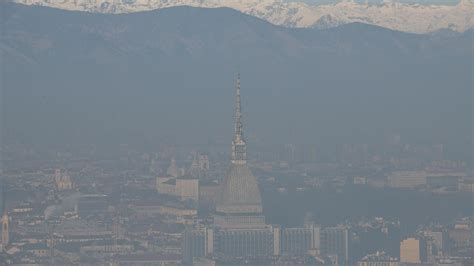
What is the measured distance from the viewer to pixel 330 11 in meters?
43.3

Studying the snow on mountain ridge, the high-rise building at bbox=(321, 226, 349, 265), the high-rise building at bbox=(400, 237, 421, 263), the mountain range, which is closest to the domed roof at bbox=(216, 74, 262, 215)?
the mountain range

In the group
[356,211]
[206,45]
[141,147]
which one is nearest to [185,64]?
[206,45]

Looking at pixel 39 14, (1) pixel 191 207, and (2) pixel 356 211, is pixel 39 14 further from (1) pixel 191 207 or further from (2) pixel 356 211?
(2) pixel 356 211

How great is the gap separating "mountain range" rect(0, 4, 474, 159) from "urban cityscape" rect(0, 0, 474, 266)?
52 millimetres

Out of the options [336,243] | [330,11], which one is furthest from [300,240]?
[330,11]

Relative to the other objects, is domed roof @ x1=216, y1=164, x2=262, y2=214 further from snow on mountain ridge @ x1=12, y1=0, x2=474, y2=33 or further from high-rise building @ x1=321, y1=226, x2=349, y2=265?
high-rise building @ x1=321, y1=226, x2=349, y2=265

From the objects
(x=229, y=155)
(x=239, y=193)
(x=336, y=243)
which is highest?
(x=229, y=155)

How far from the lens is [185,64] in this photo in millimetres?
44312

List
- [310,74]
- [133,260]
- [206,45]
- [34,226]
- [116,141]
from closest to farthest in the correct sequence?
[133,260] → [34,226] → [116,141] → [310,74] → [206,45]

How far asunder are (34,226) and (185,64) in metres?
10.4

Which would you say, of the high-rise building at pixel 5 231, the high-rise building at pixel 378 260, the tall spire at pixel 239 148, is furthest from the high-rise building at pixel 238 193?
the high-rise building at pixel 378 260

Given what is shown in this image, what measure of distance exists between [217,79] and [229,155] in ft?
7.01

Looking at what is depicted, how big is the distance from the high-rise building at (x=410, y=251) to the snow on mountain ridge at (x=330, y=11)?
19.5ft

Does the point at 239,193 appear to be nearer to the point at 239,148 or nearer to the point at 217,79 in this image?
the point at 239,148
